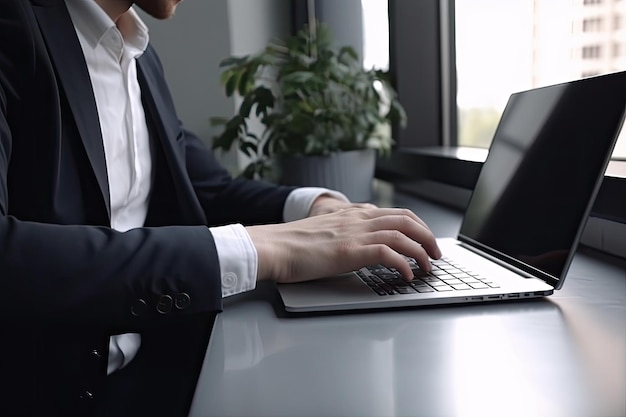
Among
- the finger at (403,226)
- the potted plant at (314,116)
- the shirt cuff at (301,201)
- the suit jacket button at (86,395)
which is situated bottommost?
the suit jacket button at (86,395)

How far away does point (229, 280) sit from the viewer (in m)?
0.63

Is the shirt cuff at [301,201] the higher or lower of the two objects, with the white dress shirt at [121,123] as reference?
lower

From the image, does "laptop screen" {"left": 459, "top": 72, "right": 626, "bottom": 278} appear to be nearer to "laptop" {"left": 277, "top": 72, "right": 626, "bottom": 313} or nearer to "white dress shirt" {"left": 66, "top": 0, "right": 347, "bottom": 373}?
"laptop" {"left": 277, "top": 72, "right": 626, "bottom": 313}

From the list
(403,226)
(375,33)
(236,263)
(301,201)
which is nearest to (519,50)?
(375,33)

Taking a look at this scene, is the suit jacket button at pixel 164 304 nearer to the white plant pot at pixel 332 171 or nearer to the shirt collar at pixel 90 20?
the shirt collar at pixel 90 20

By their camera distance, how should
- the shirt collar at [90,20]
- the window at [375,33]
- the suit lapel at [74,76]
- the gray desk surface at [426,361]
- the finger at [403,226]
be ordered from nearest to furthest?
the gray desk surface at [426,361] → the finger at [403,226] → the suit lapel at [74,76] → the shirt collar at [90,20] → the window at [375,33]

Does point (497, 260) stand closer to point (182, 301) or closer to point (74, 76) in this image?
point (182, 301)

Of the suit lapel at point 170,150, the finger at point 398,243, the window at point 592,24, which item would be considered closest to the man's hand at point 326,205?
the suit lapel at point 170,150

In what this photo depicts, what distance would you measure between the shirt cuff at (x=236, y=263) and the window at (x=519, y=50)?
0.60 m

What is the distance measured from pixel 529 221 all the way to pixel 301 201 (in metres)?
0.43

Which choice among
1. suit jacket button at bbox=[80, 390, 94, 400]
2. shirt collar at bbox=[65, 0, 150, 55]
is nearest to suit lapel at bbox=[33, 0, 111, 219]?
shirt collar at bbox=[65, 0, 150, 55]

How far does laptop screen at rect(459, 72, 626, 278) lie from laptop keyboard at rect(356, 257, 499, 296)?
0.06 meters

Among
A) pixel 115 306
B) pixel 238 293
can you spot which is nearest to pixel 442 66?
pixel 238 293

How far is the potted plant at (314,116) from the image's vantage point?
140 cm
